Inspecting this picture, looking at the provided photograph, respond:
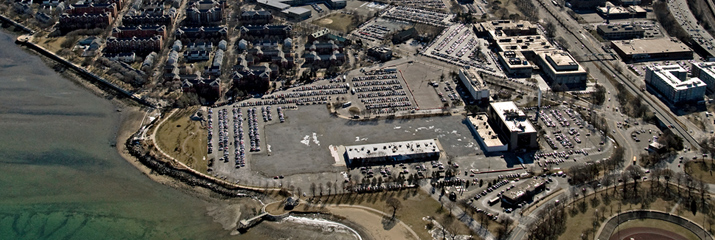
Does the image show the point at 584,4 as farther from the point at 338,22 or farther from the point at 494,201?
the point at 494,201

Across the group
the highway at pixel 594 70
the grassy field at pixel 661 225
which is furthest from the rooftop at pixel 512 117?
the grassy field at pixel 661 225

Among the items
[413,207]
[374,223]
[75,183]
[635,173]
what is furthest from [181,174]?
[635,173]

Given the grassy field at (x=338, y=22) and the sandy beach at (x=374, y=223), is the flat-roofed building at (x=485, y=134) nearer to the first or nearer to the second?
the sandy beach at (x=374, y=223)

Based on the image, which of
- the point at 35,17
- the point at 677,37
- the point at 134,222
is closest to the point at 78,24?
the point at 35,17

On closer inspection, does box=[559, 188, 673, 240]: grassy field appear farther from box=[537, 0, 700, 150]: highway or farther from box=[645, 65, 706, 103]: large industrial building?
box=[645, 65, 706, 103]: large industrial building

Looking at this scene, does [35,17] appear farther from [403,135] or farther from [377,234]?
[377,234]

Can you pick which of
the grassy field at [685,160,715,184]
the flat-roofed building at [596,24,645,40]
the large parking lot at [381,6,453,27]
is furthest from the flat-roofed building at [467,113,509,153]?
the large parking lot at [381,6,453,27]

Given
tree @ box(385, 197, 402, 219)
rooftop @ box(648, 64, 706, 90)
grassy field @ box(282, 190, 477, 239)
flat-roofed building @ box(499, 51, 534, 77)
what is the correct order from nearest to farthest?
grassy field @ box(282, 190, 477, 239), tree @ box(385, 197, 402, 219), rooftop @ box(648, 64, 706, 90), flat-roofed building @ box(499, 51, 534, 77)
